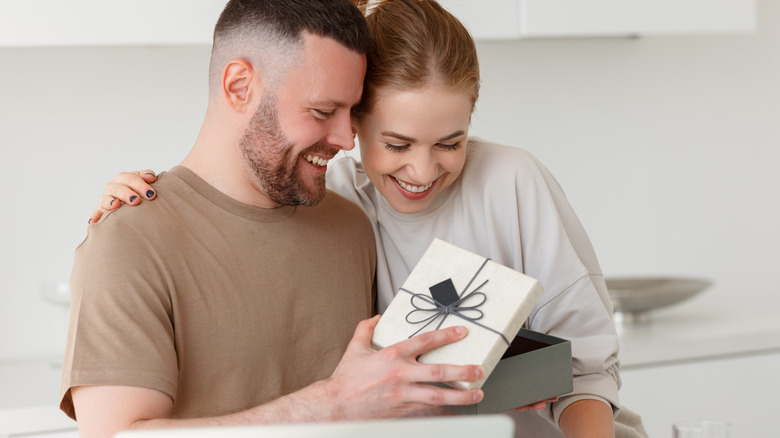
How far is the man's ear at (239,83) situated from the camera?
4.37ft

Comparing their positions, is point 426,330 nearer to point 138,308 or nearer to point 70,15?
→ point 138,308

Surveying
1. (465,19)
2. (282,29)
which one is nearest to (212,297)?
(282,29)

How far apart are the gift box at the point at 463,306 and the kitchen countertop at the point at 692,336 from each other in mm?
1187

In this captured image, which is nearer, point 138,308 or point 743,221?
point 138,308

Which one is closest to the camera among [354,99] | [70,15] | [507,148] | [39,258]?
[354,99]

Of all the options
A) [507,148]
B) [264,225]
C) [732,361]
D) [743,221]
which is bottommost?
[732,361]

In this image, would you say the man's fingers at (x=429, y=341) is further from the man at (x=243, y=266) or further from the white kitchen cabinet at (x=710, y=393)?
the white kitchen cabinet at (x=710, y=393)

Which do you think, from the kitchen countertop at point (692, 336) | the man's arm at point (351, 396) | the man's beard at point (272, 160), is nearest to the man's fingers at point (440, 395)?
the man's arm at point (351, 396)

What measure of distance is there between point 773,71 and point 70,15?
7.32 ft

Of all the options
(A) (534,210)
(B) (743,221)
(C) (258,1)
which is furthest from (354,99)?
(B) (743,221)

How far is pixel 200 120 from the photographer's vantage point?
7.86 feet

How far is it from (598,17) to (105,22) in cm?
120

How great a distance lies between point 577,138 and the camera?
2.72 m

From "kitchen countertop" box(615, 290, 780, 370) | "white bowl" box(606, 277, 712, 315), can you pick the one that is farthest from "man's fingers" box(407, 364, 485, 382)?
"white bowl" box(606, 277, 712, 315)
